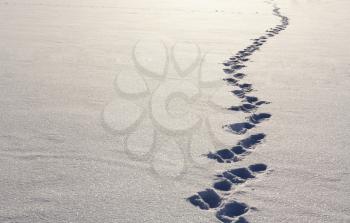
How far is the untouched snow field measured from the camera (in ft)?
4.99

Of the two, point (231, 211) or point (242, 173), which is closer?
point (231, 211)

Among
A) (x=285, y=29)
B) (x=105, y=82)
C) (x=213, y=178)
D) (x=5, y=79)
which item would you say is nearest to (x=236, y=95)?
(x=105, y=82)

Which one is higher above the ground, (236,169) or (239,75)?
(236,169)

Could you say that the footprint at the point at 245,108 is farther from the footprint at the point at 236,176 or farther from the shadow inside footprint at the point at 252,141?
the footprint at the point at 236,176

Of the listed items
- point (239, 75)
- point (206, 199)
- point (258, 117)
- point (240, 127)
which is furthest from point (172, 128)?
point (239, 75)

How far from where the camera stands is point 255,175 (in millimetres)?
1732

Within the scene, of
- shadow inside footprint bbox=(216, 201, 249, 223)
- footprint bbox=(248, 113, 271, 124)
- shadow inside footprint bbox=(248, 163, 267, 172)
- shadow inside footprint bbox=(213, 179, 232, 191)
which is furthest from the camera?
footprint bbox=(248, 113, 271, 124)

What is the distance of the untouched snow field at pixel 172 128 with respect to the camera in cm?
152

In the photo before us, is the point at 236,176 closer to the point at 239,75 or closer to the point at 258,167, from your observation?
the point at 258,167

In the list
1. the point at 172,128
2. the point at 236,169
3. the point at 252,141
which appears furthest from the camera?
the point at 172,128

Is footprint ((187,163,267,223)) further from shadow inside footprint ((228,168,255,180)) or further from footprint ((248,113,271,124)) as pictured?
footprint ((248,113,271,124))

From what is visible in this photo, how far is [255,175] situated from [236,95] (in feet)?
3.36

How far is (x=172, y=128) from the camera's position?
7.11 feet

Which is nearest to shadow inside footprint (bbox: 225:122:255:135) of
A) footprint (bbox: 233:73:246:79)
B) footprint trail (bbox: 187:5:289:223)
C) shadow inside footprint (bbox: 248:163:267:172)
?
footprint trail (bbox: 187:5:289:223)
